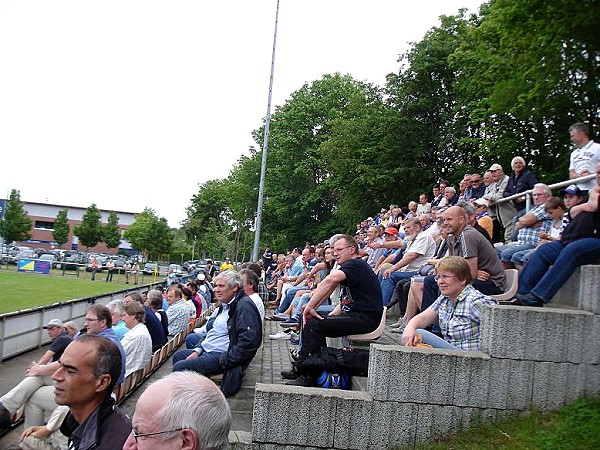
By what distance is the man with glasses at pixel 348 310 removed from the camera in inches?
225

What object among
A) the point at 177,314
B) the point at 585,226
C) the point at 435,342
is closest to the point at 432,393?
the point at 435,342

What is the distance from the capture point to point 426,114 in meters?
29.3

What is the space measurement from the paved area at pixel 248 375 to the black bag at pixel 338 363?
2.69ft

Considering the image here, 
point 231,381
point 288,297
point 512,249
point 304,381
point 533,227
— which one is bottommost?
point 231,381

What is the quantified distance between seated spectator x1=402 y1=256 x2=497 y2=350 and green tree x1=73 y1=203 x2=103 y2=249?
8382cm

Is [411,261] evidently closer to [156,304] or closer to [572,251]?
[572,251]

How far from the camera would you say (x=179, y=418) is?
6.75 feet

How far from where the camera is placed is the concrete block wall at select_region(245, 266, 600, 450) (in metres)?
4.52

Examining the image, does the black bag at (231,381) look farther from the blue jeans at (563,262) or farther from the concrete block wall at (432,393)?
the blue jeans at (563,262)

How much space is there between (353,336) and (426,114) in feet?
83.2

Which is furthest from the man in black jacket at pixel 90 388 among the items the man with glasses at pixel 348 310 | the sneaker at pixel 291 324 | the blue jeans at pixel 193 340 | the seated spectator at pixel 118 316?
the sneaker at pixel 291 324

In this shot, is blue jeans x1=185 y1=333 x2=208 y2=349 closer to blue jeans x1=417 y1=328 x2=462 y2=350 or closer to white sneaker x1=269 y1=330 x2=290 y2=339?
white sneaker x1=269 y1=330 x2=290 y2=339

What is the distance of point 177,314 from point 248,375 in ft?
15.4

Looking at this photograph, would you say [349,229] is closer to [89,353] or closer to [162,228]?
[89,353]
